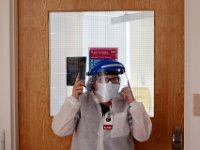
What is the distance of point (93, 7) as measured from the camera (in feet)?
5.97

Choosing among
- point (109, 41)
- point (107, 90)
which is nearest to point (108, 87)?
point (107, 90)

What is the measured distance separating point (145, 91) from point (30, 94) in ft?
2.11

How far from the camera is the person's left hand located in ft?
5.30

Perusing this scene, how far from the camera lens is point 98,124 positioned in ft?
5.29

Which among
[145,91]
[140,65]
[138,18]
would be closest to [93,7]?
[138,18]

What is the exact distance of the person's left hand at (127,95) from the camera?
5.30 feet

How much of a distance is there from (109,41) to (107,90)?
1.08ft

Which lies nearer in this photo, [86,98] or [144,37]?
[86,98]

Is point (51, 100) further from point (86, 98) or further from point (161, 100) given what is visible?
point (161, 100)

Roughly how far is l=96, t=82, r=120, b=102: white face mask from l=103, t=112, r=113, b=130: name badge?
7 cm
